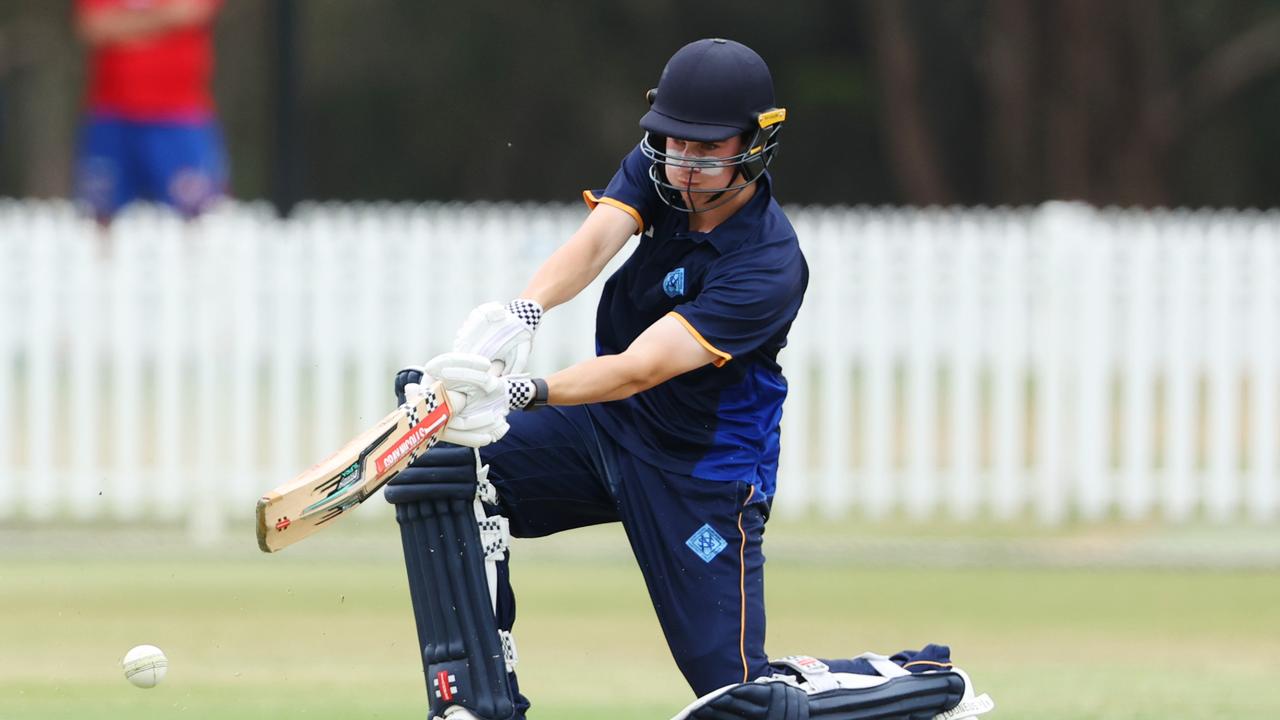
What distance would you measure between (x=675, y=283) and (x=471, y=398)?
74 centimetres

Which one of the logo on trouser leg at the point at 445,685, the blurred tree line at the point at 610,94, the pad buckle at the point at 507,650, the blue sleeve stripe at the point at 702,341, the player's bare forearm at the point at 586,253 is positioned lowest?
the logo on trouser leg at the point at 445,685

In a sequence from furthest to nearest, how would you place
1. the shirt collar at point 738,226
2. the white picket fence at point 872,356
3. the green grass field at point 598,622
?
the white picket fence at point 872,356
the green grass field at point 598,622
the shirt collar at point 738,226

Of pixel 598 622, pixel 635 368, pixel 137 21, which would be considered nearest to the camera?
pixel 635 368

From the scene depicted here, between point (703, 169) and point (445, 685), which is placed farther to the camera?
point (703, 169)

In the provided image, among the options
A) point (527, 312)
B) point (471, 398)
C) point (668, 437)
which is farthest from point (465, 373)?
point (668, 437)

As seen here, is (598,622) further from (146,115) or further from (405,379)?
(146,115)

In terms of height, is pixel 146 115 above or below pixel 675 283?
above

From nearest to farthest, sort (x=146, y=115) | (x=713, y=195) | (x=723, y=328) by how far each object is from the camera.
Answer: (x=723, y=328) < (x=713, y=195) < (x=146, y=115)

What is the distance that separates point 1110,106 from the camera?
2188cm

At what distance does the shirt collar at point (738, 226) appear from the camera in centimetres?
580

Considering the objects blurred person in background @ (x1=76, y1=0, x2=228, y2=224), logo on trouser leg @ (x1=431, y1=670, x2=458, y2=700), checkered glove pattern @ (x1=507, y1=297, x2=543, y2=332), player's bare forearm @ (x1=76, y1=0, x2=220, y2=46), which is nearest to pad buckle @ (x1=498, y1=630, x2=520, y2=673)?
logo on trouser leg @ (x1=431, y1=670, x2=458, y2=700)

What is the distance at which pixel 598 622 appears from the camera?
8586mm

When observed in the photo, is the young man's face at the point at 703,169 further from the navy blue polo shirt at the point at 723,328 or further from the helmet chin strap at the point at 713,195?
the navy blue polo shirt at the point at 723,328

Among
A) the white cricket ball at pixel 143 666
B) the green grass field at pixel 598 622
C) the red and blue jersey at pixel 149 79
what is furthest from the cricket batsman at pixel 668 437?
the red and blue jersey at pixel 149 79
